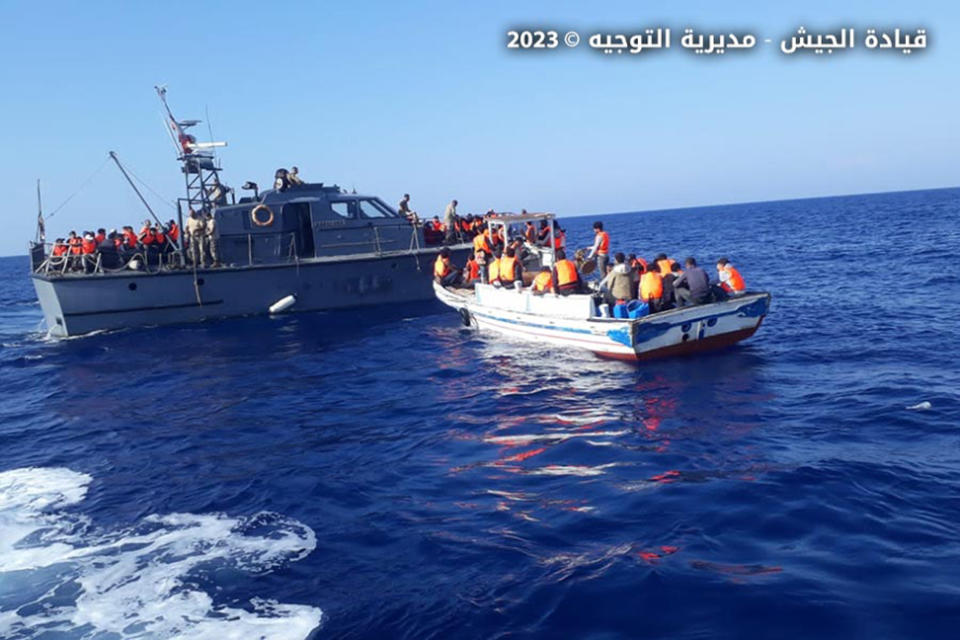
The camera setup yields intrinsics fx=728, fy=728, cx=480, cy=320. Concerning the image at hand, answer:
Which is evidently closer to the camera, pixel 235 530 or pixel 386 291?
pixel 235 530

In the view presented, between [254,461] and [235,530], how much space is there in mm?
2410

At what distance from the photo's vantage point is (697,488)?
8133 mm

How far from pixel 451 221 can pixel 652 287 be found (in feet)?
41.4

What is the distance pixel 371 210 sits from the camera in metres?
24.4

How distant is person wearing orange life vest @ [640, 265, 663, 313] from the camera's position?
14.6 m

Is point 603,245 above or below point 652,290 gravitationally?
above

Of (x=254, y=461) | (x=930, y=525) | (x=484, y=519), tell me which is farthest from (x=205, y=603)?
(x=930, y=525)

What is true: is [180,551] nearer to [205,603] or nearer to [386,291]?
[205,603]

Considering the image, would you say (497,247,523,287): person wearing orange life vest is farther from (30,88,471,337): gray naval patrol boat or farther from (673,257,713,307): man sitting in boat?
(30,88,471,337): gray naval patrol boat

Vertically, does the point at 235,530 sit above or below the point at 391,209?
below

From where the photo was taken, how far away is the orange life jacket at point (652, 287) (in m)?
14.6

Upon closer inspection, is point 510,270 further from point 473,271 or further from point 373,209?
point 373,209

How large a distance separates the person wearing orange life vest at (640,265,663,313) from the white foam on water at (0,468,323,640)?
29.6 ft

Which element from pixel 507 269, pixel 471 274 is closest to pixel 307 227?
pixel 471 274
